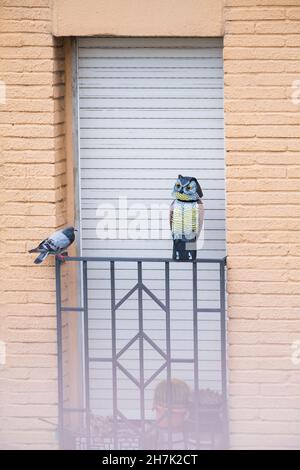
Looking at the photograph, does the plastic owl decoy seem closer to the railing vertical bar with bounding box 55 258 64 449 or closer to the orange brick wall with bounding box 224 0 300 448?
the orange brick wall with bounding box 224 0 300 448

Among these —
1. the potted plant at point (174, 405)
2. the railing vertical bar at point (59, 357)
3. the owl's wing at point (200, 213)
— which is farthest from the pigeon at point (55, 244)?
the potted plant at point (174, 405)

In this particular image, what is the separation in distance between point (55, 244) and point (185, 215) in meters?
0.87

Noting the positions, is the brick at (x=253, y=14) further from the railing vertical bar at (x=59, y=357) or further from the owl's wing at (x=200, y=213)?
the railing vertical bar at (x=59, y=357)

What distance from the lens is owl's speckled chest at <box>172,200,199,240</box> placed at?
7.65 meters

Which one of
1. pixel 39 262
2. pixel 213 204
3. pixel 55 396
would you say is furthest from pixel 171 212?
pixel 55 396

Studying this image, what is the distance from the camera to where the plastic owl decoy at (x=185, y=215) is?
762 centimetres

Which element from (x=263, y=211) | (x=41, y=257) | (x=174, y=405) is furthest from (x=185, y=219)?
(x=174, y=405)

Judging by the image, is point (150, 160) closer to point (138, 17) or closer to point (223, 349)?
point (138, 17)

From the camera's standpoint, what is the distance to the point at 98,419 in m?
8.30

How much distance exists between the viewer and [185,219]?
7656 mm

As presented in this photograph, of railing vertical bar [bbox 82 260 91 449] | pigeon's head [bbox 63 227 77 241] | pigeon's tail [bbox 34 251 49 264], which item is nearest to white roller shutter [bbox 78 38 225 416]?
railing vertical bar [bbox 82 260 91 449]

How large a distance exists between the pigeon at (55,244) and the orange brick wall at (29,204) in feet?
0.63

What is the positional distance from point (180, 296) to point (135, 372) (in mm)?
634

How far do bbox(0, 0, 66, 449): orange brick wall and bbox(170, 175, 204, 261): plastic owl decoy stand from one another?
0.82 meters
